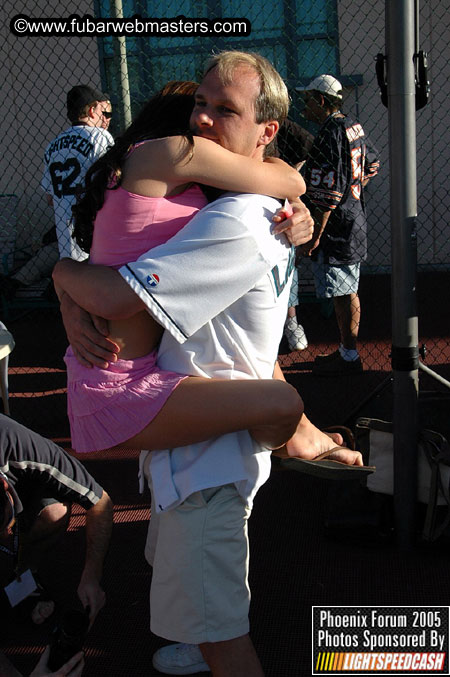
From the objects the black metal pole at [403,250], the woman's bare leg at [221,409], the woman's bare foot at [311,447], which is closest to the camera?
the woman's bare leg at [221,409]

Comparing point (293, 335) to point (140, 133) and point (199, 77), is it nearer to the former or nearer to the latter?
point (199, 77)

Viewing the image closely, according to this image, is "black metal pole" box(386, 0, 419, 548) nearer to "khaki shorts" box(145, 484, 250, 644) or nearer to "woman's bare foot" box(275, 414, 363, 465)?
"woman's bare foot" box(275, 414, 363, 465)

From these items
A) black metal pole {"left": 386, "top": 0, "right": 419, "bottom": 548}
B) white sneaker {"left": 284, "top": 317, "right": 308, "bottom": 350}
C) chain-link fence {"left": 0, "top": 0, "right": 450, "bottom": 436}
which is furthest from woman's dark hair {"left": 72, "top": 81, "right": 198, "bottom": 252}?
chain-link fence {"left": 0, "top": 0, "right": 450, "bottom": 436}

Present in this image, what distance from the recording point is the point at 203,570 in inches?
68.1

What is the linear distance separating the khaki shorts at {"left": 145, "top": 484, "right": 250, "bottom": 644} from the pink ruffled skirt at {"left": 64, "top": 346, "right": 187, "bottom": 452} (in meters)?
0.23

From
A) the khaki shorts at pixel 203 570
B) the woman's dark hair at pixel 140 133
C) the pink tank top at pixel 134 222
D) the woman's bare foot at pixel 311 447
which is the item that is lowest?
the khaki shorts at pixel 203 570

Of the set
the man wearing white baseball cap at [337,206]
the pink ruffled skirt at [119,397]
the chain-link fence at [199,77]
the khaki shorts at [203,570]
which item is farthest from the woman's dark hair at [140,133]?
the chain-link fence at [199,77]

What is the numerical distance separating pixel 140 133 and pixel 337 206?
11.3 feet

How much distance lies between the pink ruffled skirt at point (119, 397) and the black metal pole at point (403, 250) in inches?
51.4

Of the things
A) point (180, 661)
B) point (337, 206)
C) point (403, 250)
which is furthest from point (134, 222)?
point (337, 206)

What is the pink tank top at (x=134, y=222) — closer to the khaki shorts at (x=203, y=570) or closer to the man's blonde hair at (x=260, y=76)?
the man's blonde hair at (x=260, y=76)

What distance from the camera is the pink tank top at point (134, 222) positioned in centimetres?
165

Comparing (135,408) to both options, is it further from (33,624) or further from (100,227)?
(33,624)

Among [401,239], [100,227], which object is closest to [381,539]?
[401,239]
